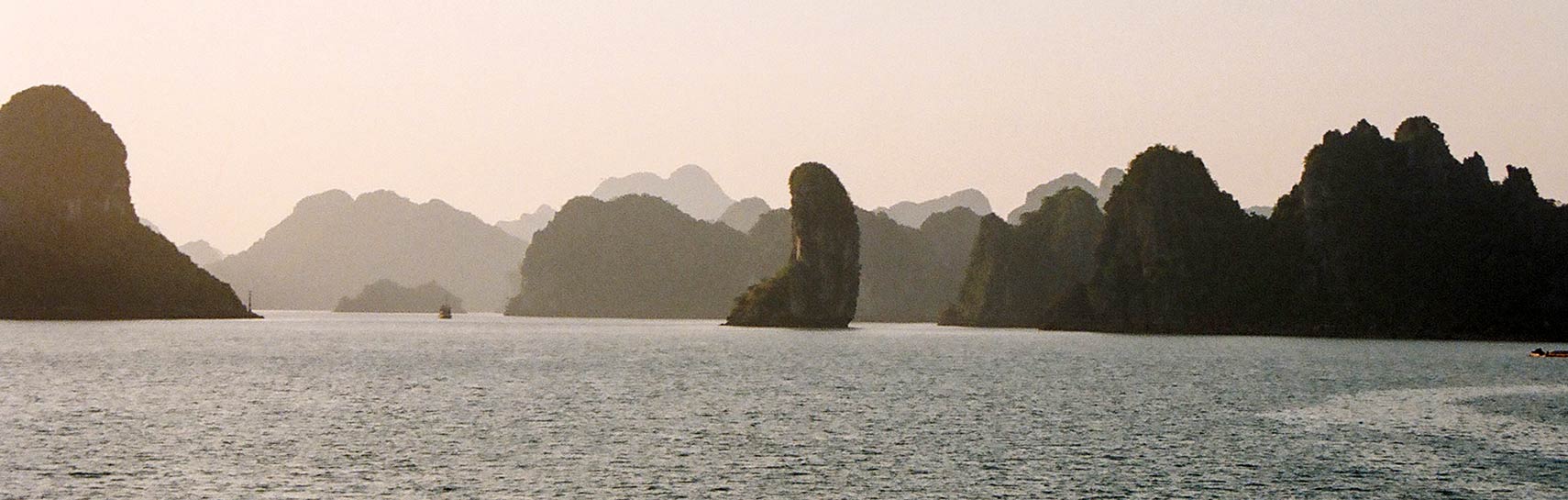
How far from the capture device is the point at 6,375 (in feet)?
293

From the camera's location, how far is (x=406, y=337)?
191625 millimetres

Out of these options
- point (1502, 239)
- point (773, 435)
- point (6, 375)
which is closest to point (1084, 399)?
point (773, 435)

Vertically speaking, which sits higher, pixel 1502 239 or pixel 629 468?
pixel 1502 239

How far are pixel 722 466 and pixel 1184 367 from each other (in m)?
74.0

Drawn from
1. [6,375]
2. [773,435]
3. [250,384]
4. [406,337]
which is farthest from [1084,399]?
[406,337]

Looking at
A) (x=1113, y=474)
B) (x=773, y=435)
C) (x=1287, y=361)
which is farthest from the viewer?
(x=1287, y=361)

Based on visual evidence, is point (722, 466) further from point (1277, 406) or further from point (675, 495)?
point (1277, 406)

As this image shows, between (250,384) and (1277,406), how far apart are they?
58291mm

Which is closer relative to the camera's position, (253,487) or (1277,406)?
(253,487)

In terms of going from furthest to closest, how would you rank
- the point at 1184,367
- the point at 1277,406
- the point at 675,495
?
the point at 1184,367
the point at 1277,406
the point at 675,495

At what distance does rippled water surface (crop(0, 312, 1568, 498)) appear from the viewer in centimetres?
4309

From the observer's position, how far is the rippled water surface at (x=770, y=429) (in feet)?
141

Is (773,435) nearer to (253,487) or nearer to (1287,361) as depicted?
(253,487)

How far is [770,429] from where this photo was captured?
195 ft
